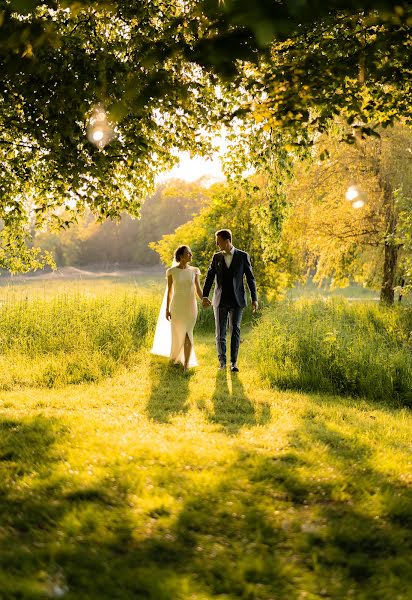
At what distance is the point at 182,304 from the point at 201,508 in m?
5.54

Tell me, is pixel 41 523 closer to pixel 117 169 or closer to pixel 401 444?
pixel 401 444

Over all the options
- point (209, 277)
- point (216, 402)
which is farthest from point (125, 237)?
point (216, 402)

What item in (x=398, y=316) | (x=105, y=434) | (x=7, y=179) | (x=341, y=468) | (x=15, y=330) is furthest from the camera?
(x=398, y=316)

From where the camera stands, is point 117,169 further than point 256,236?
No

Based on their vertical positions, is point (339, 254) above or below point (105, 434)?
above

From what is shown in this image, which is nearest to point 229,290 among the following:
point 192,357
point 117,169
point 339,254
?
point 192,357

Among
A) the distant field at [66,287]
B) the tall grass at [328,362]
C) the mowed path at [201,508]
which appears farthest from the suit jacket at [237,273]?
the distant field at [66,287]

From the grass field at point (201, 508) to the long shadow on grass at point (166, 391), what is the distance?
0.27 meters

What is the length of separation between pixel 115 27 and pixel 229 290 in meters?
4.14

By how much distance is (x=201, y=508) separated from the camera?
3.51m

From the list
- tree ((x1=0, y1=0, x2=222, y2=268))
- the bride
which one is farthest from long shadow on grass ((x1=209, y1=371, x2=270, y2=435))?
tree ((x1=0, y1=0, x2=222, y2=268))

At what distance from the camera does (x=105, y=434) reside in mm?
4922

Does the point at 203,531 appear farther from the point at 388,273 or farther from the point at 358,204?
the point at 388,273

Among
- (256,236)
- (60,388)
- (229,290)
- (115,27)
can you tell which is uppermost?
(115,27)
